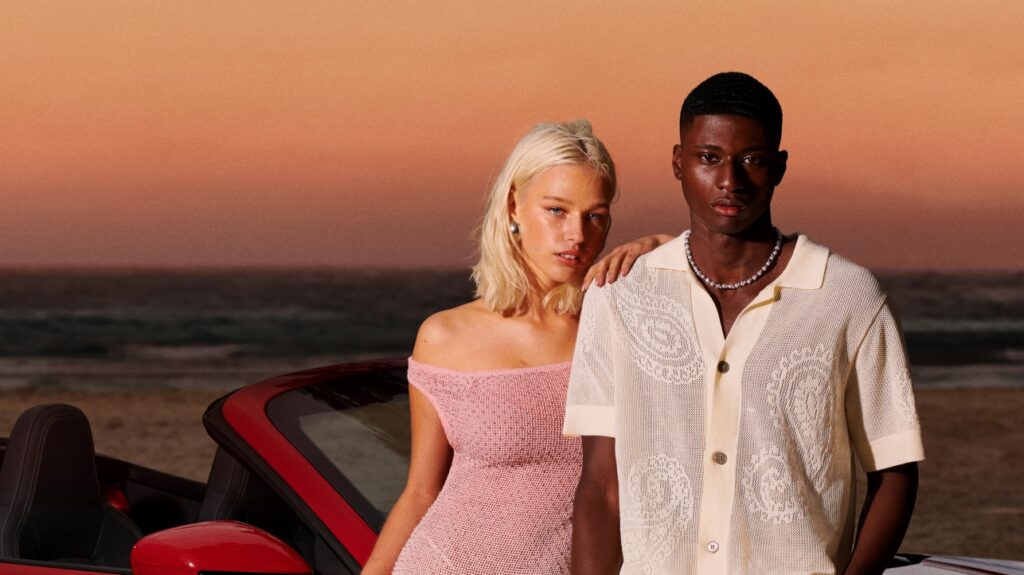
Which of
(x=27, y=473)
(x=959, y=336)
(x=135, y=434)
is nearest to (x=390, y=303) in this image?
(x=959, y=336)

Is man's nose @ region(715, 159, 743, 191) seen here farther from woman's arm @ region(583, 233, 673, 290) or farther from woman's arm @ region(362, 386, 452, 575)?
woman's arm @ region(362, 386, 452, 575)

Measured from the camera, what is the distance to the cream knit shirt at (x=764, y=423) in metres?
1.95

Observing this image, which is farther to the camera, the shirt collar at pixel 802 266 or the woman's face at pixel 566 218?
the woman's face at pixel 566 218

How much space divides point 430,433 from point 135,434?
12.2 metres

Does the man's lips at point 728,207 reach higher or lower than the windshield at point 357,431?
higher

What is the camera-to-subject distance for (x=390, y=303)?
130 ft

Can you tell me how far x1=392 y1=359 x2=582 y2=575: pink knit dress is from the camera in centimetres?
277

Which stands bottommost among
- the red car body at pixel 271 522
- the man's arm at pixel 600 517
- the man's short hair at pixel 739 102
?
the red car body at pixel 271 522

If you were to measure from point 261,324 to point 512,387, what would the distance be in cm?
3325

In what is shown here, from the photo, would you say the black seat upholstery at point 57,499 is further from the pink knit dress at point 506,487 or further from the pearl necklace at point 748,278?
the pearl necklace at point 748,278

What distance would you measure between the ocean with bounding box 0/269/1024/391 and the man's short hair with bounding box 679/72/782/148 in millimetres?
22250

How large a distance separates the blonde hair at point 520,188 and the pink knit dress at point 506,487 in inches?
5.6

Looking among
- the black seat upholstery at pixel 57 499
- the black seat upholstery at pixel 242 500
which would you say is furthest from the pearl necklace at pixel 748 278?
the black seat upholstery at pixel 57 499

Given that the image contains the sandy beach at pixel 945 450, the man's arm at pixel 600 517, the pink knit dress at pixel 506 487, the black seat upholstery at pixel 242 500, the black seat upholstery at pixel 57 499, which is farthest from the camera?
the sandy beach at pixel 945 450
